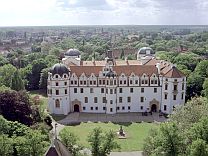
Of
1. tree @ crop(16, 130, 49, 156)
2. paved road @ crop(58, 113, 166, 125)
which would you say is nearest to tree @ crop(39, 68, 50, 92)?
paved road @ crop(58, 113, 166, 125)

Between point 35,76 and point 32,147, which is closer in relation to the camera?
point 32,147

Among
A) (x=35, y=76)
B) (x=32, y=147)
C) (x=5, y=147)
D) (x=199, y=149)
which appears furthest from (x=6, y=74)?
(x=199, y=149)

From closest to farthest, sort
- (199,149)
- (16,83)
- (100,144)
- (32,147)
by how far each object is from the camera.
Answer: (199,149) → (32,147) → (100,144) → (16,83)

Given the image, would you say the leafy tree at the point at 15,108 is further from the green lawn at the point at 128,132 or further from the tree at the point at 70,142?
the tree at the point at 70,142

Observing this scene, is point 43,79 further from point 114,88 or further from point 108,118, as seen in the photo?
point 108,118

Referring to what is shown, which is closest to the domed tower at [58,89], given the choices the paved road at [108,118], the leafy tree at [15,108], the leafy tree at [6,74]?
the paved road at [108,118]

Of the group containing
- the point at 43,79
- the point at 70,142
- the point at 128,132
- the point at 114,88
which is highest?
the point at 114,88
